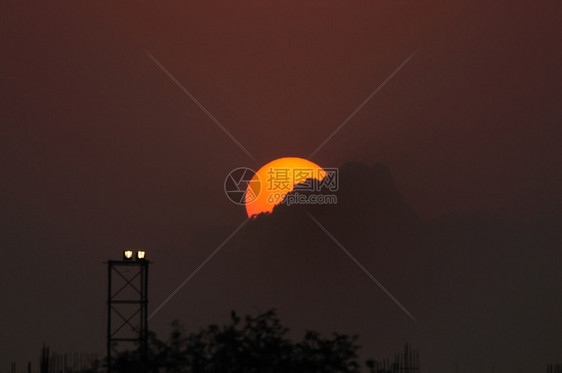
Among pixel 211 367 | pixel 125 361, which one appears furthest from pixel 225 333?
pixel 125 361

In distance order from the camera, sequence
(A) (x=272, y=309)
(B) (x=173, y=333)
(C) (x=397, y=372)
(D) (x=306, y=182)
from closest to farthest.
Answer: (A) (x=272, y=309) < (B) (x=173, y=333) < (C) (x=397, y=372) < (D) (x=306, y=182)

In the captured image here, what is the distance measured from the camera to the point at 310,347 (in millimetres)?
21500

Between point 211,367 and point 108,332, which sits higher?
point 108,332

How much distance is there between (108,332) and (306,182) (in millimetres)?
33388

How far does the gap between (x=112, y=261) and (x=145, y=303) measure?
7.03 feet

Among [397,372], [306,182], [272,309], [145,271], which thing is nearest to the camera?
[272,309]

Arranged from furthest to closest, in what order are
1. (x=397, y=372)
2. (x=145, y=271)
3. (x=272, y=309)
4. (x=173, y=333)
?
(x=397, y=372) < (x=145, y=271) < (x=173, y=333) < (x=272, y=309)

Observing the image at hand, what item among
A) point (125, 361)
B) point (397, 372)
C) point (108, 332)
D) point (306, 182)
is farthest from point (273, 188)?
point (125, 361)

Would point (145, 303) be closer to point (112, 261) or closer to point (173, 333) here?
point (112, 261)

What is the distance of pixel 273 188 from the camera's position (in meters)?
73.2

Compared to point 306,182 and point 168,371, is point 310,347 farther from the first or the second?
point 306,182

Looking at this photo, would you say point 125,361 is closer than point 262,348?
No

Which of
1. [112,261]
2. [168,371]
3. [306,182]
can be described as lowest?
[168,371]

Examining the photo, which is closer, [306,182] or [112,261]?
[112,261]
